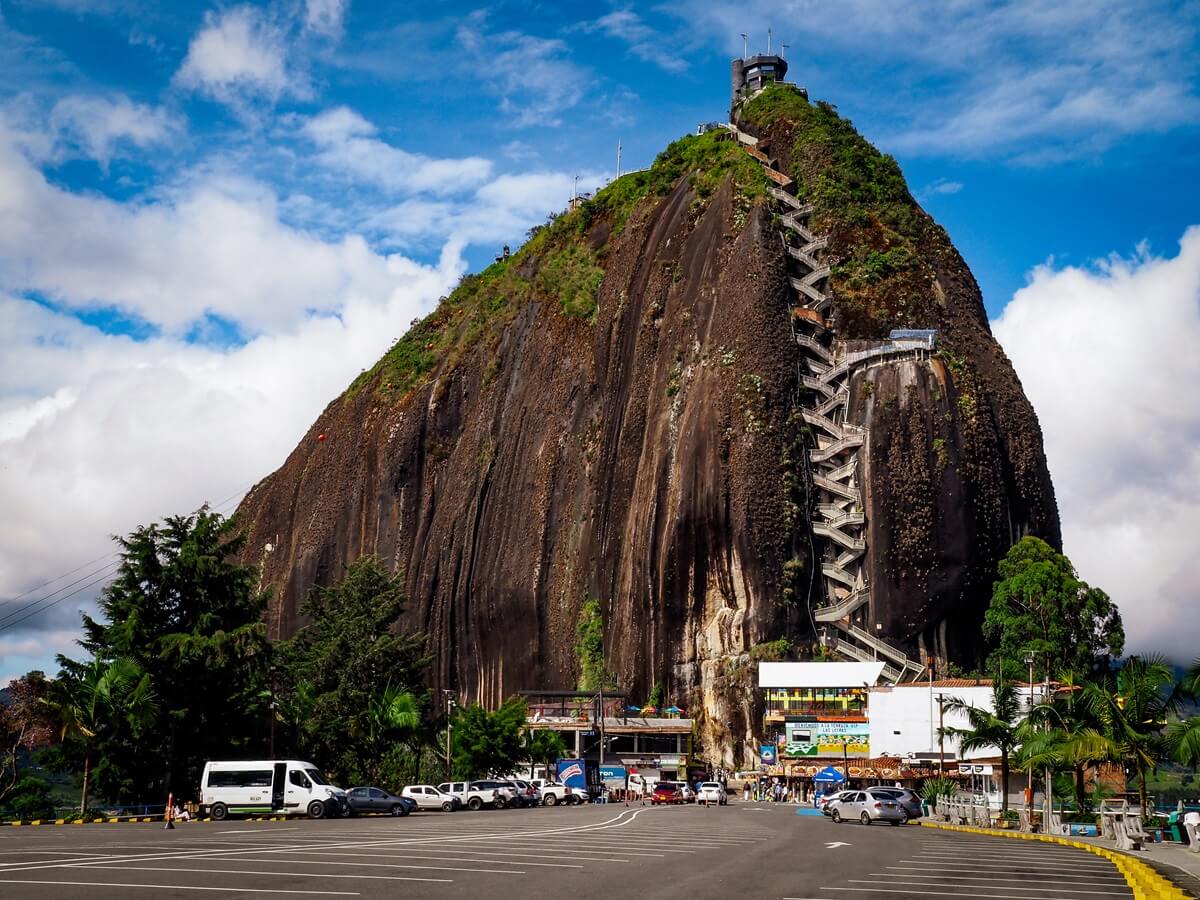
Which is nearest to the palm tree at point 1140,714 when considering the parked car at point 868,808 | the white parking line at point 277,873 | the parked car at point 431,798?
the parked car at point 868,808

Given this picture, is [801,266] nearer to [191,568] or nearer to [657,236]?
[657,236]

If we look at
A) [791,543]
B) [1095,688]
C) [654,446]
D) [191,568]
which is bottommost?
[1095,688]

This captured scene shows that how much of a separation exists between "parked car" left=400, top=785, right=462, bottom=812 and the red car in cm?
1372

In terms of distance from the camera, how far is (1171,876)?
22.1 m

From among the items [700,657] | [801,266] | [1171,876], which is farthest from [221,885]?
[801,266]

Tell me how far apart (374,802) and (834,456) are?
48152 millimetres

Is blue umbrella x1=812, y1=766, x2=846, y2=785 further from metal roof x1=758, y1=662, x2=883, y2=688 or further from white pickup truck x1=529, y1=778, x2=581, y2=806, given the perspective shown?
white pickup truck x1=529, y1=778, x2=581, y2=806

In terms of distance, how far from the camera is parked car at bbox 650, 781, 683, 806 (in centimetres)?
6662

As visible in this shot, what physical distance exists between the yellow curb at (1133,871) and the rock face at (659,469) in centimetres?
4277

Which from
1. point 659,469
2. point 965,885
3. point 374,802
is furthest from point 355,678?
point 965,885

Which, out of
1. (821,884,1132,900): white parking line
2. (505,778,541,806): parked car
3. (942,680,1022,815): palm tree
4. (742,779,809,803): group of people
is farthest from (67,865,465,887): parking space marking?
(742,779,809,803): group of people

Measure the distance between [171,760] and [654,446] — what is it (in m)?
48.7

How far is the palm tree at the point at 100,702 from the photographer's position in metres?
48.7

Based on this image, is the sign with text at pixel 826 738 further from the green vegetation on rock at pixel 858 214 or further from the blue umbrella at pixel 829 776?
the green vegetation on rock at pixel 858 214
